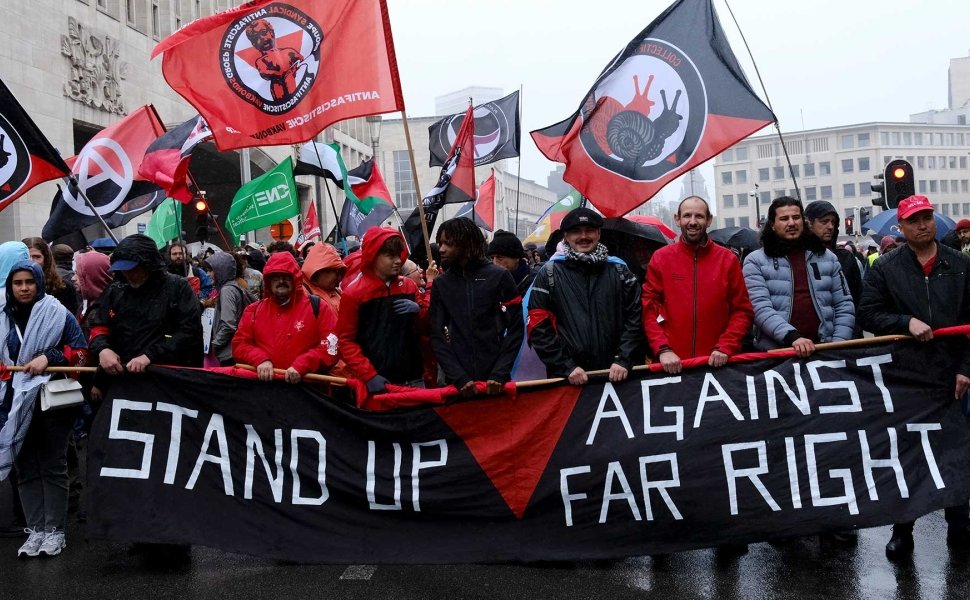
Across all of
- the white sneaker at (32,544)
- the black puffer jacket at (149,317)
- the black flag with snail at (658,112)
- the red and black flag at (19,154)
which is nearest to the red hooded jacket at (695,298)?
the black flag with snail at (658,112)

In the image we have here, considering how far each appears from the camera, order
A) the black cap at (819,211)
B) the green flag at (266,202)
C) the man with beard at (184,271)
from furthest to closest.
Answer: the green flag at (266,202)
the man with beard at (184,271)
the black cap at (819,211)

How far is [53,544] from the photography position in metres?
5.65

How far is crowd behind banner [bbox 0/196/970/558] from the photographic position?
531 centimetres

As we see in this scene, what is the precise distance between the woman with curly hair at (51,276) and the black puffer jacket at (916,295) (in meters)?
5.36

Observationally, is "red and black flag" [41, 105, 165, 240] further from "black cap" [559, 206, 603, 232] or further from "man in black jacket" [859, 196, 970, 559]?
"man in black jacket" [859, 196, 970, 559]

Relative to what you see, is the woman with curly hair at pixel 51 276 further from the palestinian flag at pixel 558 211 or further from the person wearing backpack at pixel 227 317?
the palestinian flag at pixel 558 211

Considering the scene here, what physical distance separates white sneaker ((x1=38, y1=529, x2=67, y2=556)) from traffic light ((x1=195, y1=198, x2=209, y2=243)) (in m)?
9.59

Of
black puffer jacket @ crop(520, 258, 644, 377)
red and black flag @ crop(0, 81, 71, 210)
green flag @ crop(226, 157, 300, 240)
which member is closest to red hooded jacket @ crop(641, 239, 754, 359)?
black puffer jacket @ crop(520, 258, 644, 377)

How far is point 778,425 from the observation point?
16.7 feet

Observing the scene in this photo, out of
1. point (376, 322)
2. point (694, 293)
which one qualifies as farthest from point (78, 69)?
point (694, 293)

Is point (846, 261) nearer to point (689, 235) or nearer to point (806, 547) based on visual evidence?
point (689, 235)

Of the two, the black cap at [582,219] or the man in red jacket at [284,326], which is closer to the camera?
the black cap at [582,219]

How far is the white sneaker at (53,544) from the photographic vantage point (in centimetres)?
562

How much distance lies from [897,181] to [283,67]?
824 centimetres
